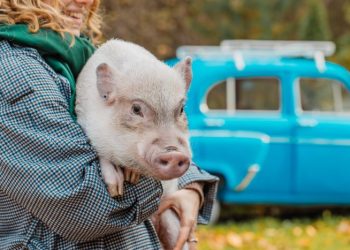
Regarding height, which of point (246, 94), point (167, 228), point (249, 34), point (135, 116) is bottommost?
point (249, 34)

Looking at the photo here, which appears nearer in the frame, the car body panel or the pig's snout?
the pig's snout

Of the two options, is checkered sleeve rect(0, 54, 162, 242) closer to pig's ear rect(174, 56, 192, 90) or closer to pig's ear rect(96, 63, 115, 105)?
pig's ear rect(96, 63, 115, 105)

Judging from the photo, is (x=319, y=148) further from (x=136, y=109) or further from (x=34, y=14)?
(x=136, y=109)

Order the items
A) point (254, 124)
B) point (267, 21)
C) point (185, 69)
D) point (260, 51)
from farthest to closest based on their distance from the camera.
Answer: point (267, 21) → point (260, 51) → point (254, 124) → point (185, 69)

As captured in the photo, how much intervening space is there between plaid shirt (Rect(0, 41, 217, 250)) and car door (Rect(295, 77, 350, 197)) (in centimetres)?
711

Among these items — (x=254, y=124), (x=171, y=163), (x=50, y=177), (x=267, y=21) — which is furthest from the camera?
(x=267, y=21)

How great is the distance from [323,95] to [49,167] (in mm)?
7730

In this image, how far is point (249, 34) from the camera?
26969 mm

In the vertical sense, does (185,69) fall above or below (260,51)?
above

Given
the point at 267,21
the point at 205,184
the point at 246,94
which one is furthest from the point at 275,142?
the point at 267,21

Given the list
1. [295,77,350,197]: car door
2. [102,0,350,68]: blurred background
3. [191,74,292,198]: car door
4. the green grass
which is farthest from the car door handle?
[102,0,350,68]: blurred background

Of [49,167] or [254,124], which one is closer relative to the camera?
[49,167]

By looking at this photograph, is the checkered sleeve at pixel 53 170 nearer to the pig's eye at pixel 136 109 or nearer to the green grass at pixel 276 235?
the pig's eye at pixel 136 109

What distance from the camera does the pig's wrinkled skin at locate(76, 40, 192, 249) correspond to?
2.13m
